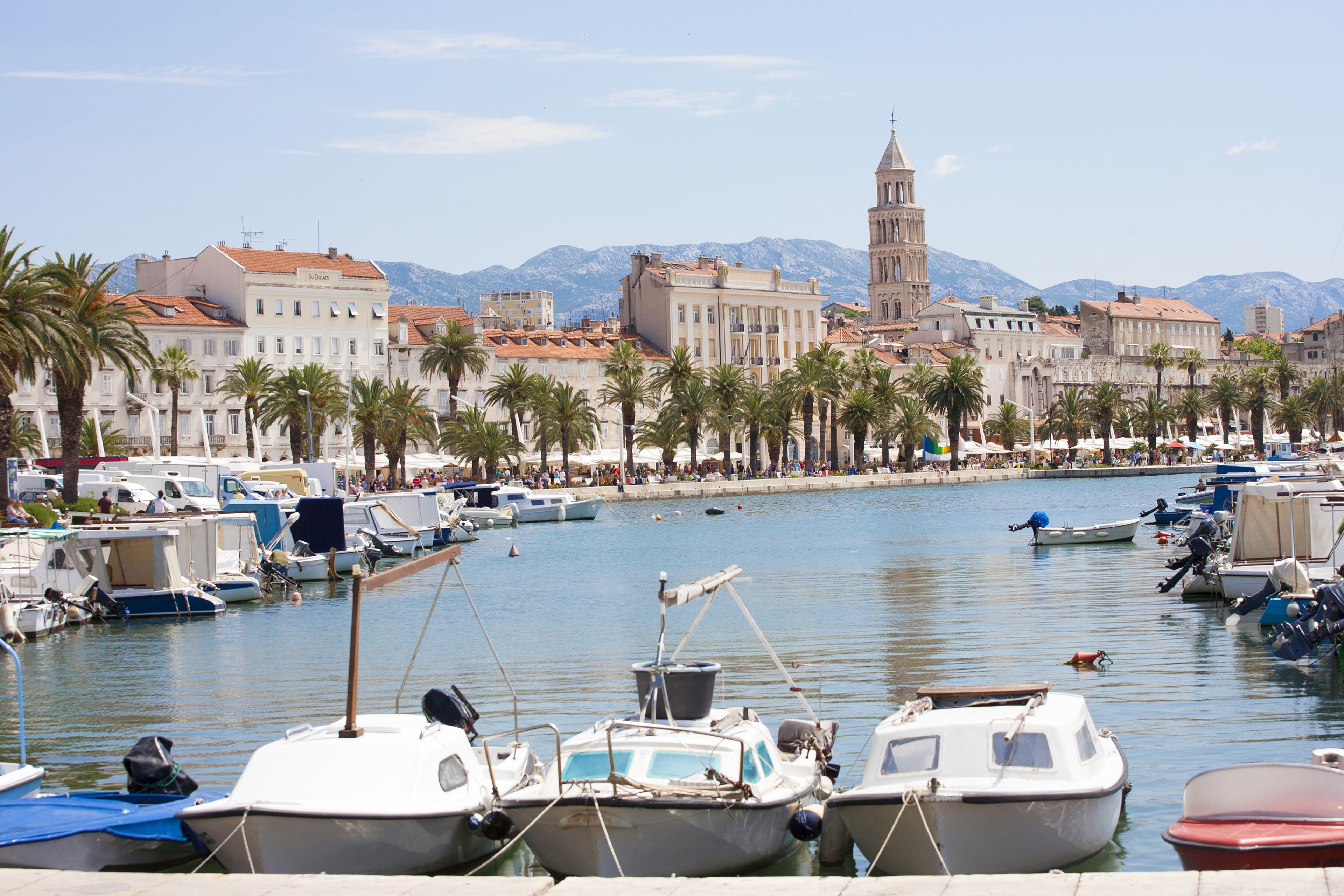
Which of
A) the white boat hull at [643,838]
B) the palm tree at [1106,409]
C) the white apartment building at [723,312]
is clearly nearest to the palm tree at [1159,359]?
the palm tree at [1106,409]

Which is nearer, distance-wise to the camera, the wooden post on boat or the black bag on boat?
the wooden post on boat

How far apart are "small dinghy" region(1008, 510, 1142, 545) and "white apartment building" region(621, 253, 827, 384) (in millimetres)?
84297

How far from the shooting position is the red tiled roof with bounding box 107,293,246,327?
101 m

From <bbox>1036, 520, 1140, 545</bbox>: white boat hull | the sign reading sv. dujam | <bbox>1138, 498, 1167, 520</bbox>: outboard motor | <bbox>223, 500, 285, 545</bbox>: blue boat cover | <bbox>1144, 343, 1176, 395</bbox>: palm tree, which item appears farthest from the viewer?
<bbox>1144, 343, 1176, 395</bbox>: palm tree

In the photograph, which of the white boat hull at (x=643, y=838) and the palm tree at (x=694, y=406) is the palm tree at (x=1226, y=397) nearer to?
the palm tree at (x=694, y=406)

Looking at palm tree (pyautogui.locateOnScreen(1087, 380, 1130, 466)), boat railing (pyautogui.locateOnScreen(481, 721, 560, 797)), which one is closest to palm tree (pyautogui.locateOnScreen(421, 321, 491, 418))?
palm tree (pyautogui.locateOnScreen(1087, 380, 1130, 466))

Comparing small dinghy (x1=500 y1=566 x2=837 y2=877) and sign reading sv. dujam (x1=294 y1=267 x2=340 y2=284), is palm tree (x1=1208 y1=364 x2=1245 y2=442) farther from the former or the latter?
small dinghy (x1=500 y1=566 x2=837 y2=877)

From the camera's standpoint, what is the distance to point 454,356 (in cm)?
10394

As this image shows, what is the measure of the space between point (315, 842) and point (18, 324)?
38878mm

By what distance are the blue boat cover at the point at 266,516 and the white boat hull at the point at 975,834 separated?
42.3 m

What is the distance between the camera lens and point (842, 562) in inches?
2084

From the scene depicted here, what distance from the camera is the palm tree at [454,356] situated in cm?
10369

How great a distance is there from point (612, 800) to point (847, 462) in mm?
131521

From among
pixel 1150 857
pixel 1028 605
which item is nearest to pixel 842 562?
pixel 1028 605
